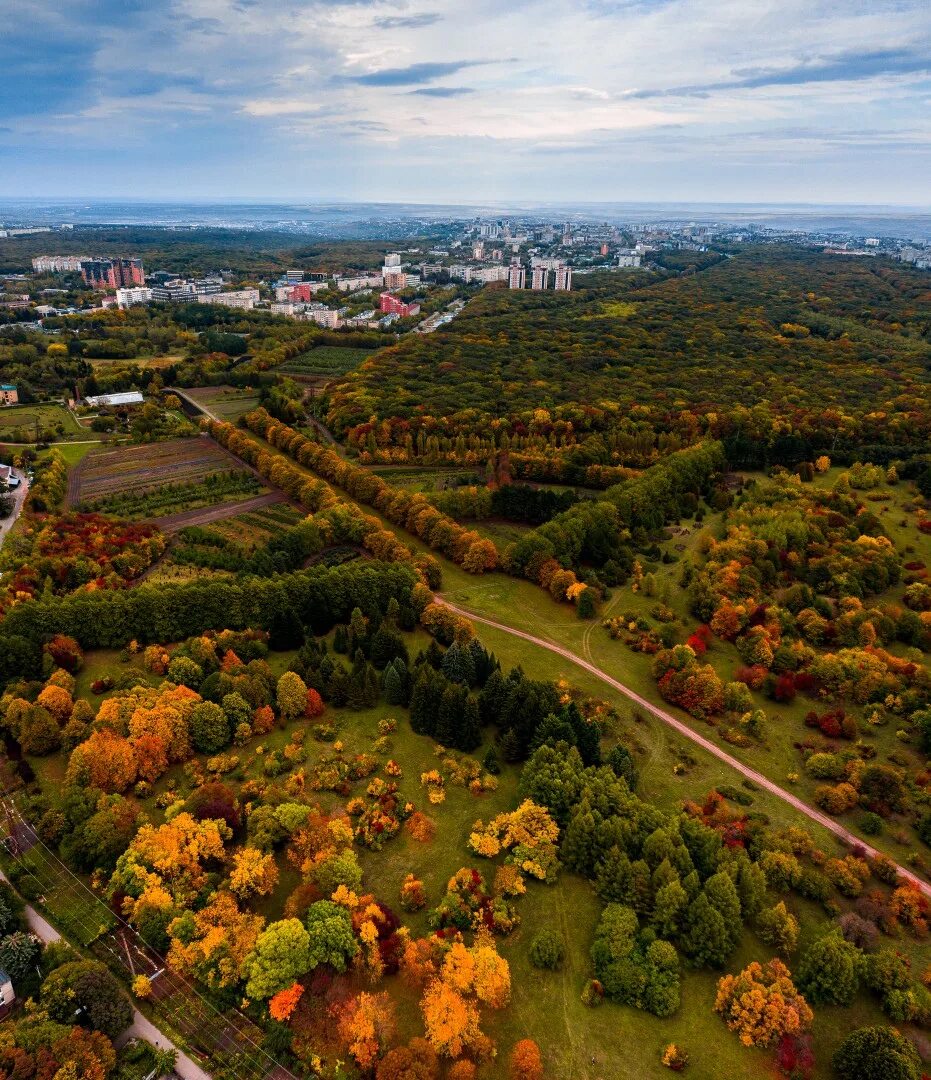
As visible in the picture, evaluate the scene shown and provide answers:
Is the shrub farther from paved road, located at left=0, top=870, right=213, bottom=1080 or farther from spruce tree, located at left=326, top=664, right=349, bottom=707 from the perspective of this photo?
spruce tree, located at left=326, top=664, right=349, bottom=707

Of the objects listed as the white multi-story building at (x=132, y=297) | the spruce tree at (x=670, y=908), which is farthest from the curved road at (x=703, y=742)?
the white multi-story building at (x=132, y=297)

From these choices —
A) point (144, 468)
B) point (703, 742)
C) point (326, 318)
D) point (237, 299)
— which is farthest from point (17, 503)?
point (237, 299)

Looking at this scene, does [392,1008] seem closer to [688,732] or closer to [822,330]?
[688,732]

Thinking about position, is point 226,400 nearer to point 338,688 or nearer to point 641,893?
point 338,688

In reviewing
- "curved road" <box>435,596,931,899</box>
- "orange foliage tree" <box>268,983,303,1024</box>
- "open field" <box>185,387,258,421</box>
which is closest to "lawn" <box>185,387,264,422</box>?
"open field" <box>185,387,258,421</box>

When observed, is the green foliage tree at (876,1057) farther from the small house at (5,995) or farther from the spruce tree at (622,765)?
the small house at (5,995)

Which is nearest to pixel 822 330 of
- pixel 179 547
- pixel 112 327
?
pixel 179 547
